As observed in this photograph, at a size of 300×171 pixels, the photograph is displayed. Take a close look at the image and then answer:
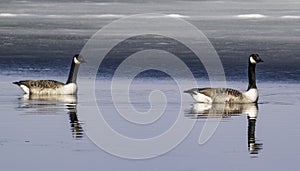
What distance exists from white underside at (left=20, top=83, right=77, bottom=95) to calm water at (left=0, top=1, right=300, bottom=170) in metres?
0.21

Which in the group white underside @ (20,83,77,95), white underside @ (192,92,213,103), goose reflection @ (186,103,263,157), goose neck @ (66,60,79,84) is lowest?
goose reflection @ (186,103,263,157)

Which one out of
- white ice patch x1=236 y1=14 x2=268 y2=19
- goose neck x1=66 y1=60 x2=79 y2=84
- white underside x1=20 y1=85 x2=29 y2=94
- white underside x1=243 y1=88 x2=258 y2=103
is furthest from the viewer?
white ice patch x1=236 y1=14 x2=268 y2=19

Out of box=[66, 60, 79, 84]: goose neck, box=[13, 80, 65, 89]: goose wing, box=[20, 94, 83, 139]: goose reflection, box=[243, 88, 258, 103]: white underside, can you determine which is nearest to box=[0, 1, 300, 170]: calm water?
box=[20, 94, 83, 139]: goose reflection

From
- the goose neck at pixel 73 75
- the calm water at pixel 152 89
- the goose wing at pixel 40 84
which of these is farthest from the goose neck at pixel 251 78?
the goose wing at pixel 40 84

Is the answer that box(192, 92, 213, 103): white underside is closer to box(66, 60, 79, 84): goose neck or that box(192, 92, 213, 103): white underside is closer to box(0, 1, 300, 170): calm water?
box(0, 1, 300, 170): calm water

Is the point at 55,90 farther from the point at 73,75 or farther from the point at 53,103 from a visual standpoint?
the point at 53,103

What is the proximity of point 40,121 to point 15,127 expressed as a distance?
0.71m

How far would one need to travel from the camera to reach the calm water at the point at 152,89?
28.9ft

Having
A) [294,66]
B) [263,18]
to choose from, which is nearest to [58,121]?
[294,66]

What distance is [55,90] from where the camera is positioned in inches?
611

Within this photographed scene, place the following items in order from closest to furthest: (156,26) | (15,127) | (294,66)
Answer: (15,127) → (294,66) → (156,26)

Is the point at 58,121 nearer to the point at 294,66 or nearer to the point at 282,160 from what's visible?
the point at 282,160

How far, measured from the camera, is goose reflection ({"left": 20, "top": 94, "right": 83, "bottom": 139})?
12188 mm

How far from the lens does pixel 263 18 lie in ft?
93.6
